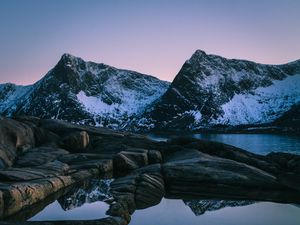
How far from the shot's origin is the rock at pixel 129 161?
1371 inches

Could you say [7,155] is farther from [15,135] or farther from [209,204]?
[209,204]

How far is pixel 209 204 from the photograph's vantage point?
24938mm

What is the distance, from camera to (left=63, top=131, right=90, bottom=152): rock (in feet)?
136

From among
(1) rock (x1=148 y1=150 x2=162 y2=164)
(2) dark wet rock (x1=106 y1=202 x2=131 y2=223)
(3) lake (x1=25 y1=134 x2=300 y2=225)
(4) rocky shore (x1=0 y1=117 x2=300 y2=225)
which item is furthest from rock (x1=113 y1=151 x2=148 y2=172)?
(2) dark wet rock (x1=106 y1=202 x2=131 y2=223)

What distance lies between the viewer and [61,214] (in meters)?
21.4

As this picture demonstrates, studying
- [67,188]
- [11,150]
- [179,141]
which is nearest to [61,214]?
[67,188]

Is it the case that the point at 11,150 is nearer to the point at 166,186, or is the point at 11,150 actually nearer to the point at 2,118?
the point at 2,118

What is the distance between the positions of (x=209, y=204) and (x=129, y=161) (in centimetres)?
1153

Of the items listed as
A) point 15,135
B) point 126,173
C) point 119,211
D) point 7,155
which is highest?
point 15,135

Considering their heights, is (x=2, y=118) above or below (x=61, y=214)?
above

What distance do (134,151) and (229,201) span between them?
14327 millimetres

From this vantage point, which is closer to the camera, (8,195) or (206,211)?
(8,195)

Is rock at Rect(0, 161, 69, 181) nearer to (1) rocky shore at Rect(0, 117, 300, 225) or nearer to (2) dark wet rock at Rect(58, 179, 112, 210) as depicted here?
(1) rocky shore at Rect(0, 117, 300, 225)

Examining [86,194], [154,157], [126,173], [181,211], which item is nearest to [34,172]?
[86,194]
